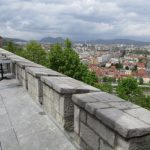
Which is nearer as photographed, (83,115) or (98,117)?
(98,117)

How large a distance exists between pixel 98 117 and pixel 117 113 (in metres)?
0.16

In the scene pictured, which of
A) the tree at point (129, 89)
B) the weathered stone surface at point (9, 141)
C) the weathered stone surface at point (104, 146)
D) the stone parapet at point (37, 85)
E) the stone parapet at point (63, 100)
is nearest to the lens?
the weathered stone surface at point (104, 146)

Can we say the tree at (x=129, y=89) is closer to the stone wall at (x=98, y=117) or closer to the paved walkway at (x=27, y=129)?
the paved walkway at (x=27, y=129)

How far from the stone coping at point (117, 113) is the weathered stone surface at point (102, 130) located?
0.22 ft

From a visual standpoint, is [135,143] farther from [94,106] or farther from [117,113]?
[94,106]

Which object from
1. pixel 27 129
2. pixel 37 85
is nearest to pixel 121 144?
pixel 27 129

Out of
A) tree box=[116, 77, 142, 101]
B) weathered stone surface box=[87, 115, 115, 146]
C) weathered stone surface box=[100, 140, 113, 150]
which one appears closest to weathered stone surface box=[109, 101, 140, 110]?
weathered stone surface box=[87, 115, 115, 146]

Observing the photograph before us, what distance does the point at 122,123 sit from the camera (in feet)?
6.88

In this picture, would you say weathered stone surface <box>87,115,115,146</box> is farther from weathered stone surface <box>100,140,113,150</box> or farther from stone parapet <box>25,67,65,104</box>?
stone parapet <box>25,67,65,104</box>

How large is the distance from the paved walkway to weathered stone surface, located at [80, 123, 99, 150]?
10.9 inches

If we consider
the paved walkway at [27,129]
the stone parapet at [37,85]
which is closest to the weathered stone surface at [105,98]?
the paved walkway at [27,129]

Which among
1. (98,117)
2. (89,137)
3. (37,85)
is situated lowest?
(89,137)

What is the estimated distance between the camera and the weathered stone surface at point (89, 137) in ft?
8.42

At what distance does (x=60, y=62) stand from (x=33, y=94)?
21106 mm
